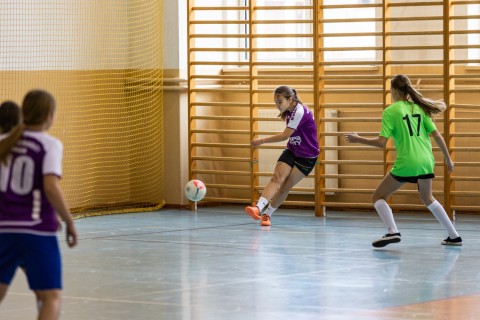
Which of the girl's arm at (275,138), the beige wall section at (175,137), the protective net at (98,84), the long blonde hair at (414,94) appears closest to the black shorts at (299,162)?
the girl's arm at (275,138)

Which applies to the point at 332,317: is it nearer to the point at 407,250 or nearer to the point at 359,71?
the point at 407,250

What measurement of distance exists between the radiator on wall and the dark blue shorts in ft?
31.0

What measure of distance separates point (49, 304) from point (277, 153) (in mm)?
9930

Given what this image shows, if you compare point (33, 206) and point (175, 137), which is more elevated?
point (33, 206)

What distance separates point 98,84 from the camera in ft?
47.8

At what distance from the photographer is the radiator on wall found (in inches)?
568

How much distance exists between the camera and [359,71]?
1440cm

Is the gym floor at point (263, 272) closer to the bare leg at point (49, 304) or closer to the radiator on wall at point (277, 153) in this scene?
the radiator on wall at point (277, 153)

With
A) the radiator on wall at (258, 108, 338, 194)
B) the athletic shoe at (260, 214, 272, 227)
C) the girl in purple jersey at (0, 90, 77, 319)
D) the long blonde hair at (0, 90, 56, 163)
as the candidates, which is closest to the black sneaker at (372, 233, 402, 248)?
the athletic shoe at (260, 214, 272, 227)

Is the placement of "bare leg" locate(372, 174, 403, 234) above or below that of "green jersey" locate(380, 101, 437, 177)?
below

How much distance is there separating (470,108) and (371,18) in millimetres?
1743

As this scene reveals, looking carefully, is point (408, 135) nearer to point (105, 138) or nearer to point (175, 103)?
point (175, 103)

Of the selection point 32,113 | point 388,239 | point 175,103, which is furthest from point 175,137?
point 32,113

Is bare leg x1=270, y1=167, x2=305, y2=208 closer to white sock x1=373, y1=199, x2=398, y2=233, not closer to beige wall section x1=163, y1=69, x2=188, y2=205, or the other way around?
white sock x1=373, y1=199, x2=398, y2=233
